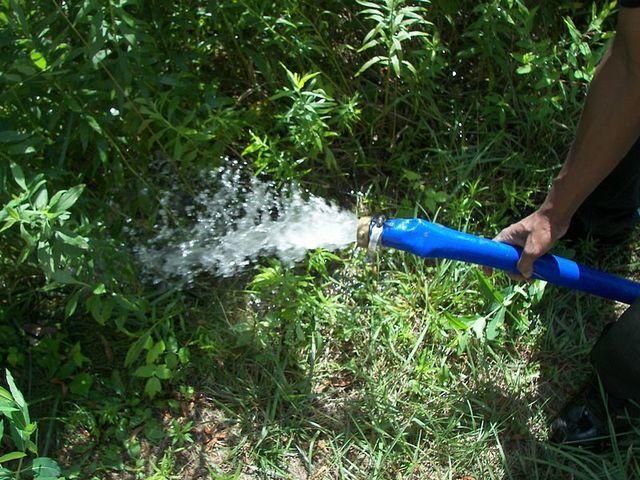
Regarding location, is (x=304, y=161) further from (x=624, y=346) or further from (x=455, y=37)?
(x=624, y=346)

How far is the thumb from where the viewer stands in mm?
1878

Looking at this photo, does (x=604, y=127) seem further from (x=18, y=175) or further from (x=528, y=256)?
(x=18, y=175)

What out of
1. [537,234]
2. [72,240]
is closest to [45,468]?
[72,240]

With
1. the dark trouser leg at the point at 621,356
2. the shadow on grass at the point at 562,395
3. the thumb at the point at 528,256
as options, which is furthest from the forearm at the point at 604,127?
the shadow on grass at the point at 562,395

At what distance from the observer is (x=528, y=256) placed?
1.90 m

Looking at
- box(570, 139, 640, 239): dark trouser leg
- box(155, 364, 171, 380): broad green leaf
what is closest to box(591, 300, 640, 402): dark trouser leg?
box(570, 139, 640, 239): dark trouser leg

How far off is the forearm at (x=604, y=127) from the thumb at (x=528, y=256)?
0.11m

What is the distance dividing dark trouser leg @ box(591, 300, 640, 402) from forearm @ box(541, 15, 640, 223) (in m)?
0.38

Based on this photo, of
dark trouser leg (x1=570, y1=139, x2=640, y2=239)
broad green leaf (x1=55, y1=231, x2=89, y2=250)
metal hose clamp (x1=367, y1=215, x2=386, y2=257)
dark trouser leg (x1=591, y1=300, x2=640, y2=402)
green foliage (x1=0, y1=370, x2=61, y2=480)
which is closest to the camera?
green foliage (x1=0, y1=370, x2=61, y2=480)

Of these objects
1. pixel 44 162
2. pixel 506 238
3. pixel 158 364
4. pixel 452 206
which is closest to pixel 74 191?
pixel 44 162

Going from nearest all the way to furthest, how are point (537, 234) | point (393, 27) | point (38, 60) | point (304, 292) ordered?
1. point (38, 60)
2. point (537, 234)
3. point (393, 27)
4. point (304, 292)

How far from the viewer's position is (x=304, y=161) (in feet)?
8.27

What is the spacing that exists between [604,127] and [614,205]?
73 cm

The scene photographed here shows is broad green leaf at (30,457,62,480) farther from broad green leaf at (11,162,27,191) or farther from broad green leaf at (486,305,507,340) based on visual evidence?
broad green leaf at (486,305,507,340)
